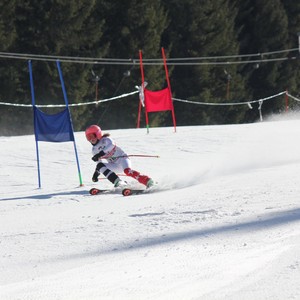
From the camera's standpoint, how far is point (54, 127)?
45.2ft

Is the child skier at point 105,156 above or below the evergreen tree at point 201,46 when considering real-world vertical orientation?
below

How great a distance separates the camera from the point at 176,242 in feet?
21.6

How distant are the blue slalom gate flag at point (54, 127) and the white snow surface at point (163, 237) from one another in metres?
0.94

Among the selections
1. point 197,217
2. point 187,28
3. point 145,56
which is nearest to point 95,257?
point 197,217

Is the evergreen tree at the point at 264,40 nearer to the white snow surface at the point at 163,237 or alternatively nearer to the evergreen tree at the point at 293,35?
the evergreen tree at the point at 293,35

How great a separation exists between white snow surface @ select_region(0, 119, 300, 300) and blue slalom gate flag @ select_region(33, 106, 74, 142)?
94cm

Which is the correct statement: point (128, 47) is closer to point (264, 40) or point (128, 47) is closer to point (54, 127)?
point (264, 40)

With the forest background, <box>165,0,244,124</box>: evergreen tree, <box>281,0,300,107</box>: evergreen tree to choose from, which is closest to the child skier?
the forest background

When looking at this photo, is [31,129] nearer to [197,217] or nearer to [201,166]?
[201,166]

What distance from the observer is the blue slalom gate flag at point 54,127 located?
45.0 ft

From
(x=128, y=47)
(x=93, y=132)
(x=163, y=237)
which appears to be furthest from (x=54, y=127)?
(x=128, y=47)

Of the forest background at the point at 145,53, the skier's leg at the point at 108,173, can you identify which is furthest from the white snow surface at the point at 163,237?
the forest background at the point at 145,53

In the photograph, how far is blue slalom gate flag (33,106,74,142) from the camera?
1372 cm

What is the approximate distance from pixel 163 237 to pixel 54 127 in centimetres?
723
